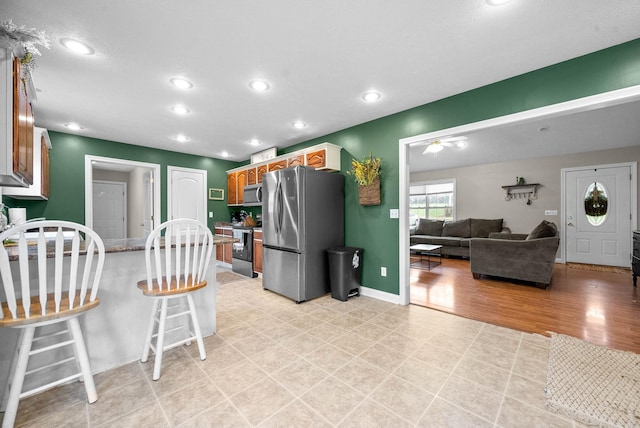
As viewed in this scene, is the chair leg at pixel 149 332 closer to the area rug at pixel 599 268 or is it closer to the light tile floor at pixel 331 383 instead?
the light tile floor at pixel 331 383

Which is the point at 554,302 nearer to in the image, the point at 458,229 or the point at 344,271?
the point at 344,271

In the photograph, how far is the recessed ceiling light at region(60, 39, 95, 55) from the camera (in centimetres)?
196

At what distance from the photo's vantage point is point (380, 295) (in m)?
3.52

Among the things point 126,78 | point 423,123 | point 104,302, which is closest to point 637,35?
point 423,123

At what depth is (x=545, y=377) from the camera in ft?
5.90

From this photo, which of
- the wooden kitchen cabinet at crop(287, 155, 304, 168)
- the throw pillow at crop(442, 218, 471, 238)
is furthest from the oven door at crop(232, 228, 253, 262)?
the throw pillow at crop(442, 218, 471, 238)

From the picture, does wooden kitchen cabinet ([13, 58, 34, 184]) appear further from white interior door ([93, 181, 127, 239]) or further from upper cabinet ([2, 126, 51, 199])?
white interior door ([93, 181, 127, 239])

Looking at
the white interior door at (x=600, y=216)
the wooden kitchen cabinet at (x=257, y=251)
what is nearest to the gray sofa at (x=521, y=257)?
the white interior door at (x=600, y=216)

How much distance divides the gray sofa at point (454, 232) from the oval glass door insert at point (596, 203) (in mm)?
1480

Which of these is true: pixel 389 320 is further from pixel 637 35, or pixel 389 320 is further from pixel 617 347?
pixel 637 35

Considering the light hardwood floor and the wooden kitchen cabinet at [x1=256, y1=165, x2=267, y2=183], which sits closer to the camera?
the light hardwood floor

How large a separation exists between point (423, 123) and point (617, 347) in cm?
267

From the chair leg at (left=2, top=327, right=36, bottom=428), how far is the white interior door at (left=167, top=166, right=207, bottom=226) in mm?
3890

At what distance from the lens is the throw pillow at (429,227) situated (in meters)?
7.24
